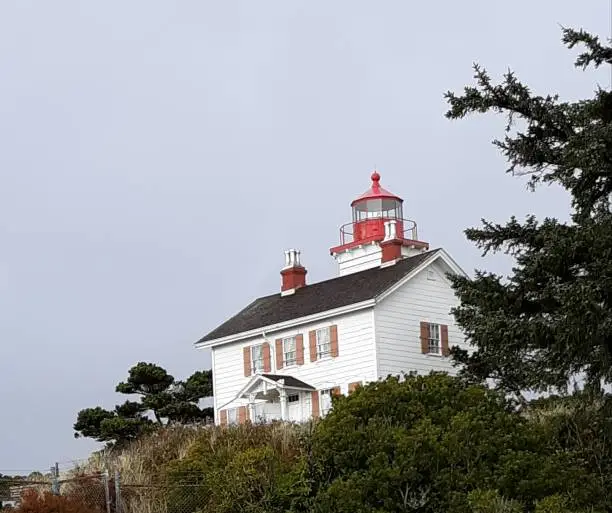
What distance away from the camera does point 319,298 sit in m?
36.3

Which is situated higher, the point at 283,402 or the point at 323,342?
the point at 323,342

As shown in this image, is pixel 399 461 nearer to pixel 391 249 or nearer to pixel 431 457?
pixel 431 457

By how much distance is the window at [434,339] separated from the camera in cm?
→ 3503

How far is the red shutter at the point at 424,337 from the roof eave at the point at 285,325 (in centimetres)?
222

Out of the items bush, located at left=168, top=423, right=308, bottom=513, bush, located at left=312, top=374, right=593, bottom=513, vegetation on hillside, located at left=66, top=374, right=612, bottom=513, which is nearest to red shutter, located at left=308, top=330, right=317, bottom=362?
vegetation on hillside, located at left=66, top=374, right=612, bottom=513

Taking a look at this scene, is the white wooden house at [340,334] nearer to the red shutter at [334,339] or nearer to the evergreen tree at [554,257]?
the red shutter at [334,339]

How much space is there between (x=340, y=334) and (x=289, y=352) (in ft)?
7.33

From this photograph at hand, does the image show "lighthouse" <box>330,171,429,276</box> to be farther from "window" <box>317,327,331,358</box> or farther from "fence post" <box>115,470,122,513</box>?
"fence post" <box>115,470,122,513</box>

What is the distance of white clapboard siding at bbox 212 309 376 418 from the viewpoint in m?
33.5

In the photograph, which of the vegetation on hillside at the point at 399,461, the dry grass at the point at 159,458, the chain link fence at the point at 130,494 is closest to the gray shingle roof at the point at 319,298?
the dry grass at the point at 159,458

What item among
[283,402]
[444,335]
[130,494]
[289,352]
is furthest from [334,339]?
[130,494]

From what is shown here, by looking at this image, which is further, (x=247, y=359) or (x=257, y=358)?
(x=247, y=359)

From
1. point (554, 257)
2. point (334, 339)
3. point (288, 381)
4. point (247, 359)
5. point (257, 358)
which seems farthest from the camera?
point (247, 359)

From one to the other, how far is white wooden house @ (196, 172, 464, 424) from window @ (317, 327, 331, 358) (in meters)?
0.03
